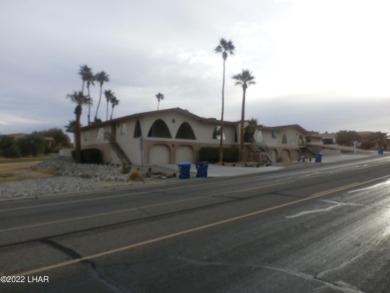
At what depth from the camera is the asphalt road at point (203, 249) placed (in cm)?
511

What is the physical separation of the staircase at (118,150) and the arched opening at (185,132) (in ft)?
22.5

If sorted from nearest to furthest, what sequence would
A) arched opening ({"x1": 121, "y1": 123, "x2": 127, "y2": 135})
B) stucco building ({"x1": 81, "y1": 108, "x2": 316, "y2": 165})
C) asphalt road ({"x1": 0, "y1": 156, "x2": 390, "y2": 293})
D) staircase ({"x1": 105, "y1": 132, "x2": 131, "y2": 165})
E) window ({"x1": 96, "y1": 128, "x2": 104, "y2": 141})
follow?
asphalt road ({"x1": 0, "y1": 156, "x2": 390, "y2": 293}), stucco building ({"x1": 81, "y1": 108, "x2": 316, "y2": 165}), staircase ({"x1": 105, "y1": 132, "x2": 131, "y2": 165}), arched opening ({"x1": 121, "y1": 123, "x2": 127, "y2": 135}), window ({"x1": 96, "y1": 128, "x2": 104, "y2": 141})

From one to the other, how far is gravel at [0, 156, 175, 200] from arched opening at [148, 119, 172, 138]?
6755 mm

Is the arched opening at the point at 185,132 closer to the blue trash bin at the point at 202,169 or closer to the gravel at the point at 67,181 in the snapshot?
the gravel at the point at 67,181

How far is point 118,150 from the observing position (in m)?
41.9

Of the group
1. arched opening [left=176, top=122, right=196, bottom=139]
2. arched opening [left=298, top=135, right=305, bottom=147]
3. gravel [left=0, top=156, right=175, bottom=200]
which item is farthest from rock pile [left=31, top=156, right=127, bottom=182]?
arched opening [left=298, top=135, right=305, bottom=147]

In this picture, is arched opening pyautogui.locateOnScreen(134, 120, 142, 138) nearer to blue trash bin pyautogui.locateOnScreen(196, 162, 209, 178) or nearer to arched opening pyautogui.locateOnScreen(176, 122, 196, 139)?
arched opening pyautogui.locateOnScreen(176, 122, 196, 139)

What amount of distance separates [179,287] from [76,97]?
4483cm

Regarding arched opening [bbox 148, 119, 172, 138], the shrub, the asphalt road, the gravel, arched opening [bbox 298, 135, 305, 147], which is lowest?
the gravel

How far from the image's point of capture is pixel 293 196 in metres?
13.3

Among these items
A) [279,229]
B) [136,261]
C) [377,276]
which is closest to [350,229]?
[279,229]

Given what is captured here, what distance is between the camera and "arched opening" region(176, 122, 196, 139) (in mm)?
44781

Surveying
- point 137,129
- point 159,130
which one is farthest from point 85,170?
point 159,130

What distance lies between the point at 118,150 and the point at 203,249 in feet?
119
